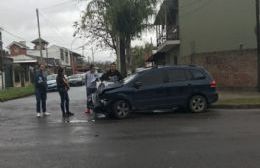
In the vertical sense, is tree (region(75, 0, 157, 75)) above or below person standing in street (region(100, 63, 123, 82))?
above

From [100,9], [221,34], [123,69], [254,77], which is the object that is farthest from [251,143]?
[221,34]

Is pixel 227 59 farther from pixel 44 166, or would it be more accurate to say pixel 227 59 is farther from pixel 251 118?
pixel 44 166

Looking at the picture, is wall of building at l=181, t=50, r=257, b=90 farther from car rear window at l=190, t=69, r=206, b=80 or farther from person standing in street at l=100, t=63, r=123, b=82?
person standing in street at l=100, t=63, r=123, b=82

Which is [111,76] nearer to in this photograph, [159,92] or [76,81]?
[159,92]

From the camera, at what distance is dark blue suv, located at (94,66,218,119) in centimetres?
1545

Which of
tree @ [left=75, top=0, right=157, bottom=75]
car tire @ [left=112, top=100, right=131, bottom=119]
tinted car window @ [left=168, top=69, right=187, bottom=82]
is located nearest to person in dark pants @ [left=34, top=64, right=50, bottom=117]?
car tire @ [left=112, top=100, right=131, bottom=119]

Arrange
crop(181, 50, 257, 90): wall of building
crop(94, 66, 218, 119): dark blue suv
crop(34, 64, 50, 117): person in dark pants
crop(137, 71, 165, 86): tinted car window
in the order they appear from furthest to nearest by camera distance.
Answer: crop(181, 50, 257, 90): wall of building → crop(34, 64, 50, 117): person in dark pants → crop(137, 71, 165, 86): tinted car window → crop(94, 66, 218, 119): dark blue suv

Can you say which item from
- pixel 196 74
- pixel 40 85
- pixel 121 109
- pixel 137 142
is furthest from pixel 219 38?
pixel 137 142

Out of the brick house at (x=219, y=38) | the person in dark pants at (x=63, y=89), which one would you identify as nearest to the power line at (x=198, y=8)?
the brick house at (x=219, y=38)

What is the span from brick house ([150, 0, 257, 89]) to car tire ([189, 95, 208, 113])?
9293 mm

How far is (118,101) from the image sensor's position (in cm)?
1544

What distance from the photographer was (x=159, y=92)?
1598 cm

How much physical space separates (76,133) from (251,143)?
168 inches

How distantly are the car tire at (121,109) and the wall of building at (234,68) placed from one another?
1115 centimetres
